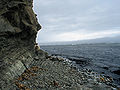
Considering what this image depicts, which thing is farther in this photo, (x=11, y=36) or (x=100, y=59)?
(x=100, y=59)

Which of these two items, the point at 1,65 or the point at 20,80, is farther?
the point at 20,80

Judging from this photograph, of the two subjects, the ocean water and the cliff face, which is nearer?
the cliff face

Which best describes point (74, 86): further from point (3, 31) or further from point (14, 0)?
point (14, 0)

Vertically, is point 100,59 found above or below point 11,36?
below

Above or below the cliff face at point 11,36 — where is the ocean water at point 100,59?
below

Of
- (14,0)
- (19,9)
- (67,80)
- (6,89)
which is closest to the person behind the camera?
(6,89)

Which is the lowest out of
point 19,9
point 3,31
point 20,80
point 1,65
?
point 20,80

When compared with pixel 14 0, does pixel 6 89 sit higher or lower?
lower

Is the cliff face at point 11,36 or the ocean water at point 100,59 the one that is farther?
the ocean water at point 100,59

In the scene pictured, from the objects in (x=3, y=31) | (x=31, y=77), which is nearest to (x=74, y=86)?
(x=31, y=77)

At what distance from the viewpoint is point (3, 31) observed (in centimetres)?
1706

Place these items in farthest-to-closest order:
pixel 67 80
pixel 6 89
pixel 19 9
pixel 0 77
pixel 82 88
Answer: pixel 19 9
pixel 67 80
pixel 82 88
pixel 0 77
pixel 6 89

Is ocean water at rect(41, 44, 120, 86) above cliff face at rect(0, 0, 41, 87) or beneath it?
beneath

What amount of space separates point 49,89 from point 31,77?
410cm
